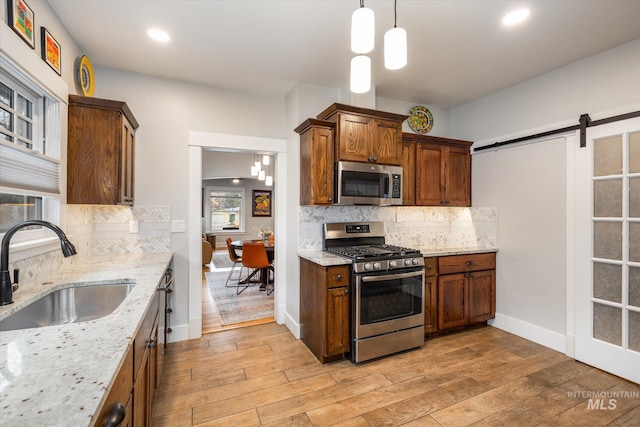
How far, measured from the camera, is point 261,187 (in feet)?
34.8

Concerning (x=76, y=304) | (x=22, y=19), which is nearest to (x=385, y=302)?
(x=76, y=304)

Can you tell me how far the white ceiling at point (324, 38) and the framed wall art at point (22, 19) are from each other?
34cm

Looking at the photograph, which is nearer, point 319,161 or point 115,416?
point 115,416

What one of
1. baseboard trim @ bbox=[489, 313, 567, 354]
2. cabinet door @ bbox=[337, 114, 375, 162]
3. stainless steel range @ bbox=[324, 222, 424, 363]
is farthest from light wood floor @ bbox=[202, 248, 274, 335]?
baseboard trim @ bbox=[489, 313, 567, 354]

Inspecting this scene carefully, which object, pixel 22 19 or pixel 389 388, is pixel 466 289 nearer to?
pixel 389 388

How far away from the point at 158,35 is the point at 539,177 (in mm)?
3760

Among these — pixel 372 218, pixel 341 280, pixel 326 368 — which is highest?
pixel 372 218

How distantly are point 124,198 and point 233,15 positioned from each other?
1.70 meters

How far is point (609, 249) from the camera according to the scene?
253 centimetres

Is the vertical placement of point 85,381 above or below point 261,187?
below

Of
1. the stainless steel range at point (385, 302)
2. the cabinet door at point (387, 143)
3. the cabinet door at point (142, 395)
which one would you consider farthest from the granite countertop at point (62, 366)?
the cabinet door at point (387, 143)

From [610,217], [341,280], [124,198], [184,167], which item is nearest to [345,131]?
[341,280]

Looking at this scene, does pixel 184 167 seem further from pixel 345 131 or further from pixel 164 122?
pixel 345 131

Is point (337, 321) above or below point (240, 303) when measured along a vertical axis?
above
